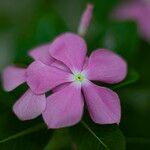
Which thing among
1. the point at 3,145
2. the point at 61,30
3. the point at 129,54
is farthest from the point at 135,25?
the point at 3,145

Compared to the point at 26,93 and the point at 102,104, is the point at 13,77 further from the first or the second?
the point at 102,104

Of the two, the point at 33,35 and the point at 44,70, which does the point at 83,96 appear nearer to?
the point at 44,70

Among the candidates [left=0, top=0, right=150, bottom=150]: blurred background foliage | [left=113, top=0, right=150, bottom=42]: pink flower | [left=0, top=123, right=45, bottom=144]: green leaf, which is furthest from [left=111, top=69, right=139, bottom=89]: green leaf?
[left=113, top=0, right=150, bottom=42]: pink flower

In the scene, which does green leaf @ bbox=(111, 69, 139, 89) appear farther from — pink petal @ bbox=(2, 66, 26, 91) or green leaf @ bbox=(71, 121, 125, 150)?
pink petal @ bbox=(2, 66, 26, 91)

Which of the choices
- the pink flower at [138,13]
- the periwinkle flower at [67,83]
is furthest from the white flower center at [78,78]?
the pink flower at [138,13]

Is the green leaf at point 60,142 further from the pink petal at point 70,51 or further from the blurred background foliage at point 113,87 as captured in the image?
the pink petal at point 70,51

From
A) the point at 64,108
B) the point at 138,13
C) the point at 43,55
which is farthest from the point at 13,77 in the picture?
the point at 138,13
